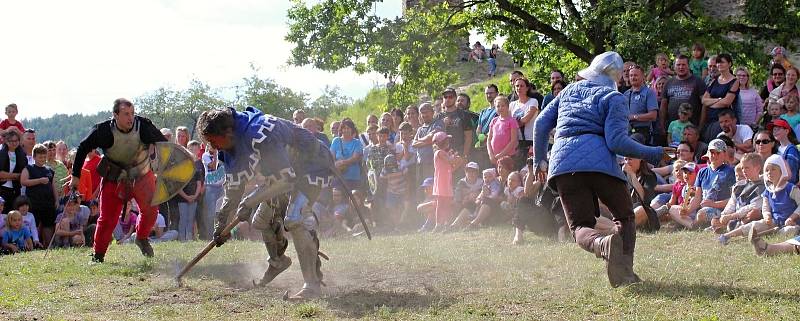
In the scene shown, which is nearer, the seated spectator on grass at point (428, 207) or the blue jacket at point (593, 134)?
the blue jacket at point (593, 134)

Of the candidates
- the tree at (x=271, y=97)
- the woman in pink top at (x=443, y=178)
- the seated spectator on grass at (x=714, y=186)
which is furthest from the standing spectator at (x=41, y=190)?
the tree at (x=271, y=97)

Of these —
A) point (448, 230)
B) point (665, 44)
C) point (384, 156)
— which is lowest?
point (448, 230)

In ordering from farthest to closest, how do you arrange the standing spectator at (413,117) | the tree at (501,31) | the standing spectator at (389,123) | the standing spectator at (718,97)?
1. the tree at (501,31)
2. the standing spectator at (389,123)
3. the standing spectator at (413,117)
4. the standing spectator at (718,97)

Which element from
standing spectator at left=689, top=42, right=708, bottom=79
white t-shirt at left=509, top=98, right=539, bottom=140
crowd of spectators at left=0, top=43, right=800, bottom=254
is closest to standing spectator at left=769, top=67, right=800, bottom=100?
crowd of spectators at left=0, top=43, right=800, bottom=254

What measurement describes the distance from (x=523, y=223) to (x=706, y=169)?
6.78 ft

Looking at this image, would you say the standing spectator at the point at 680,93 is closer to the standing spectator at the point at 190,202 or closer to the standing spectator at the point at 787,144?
the standing spectator at the point at 787,144

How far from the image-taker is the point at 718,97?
12.1m

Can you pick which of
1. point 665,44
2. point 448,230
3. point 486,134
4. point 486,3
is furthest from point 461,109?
point 486,3

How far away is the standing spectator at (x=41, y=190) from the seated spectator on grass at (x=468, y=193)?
5683 millimetres

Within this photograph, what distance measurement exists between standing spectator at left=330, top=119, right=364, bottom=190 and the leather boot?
7.33m

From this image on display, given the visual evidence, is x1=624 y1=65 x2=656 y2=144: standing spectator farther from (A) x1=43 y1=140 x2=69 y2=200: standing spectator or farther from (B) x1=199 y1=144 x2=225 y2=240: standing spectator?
(A) x1=43 y1=140 x2=69 y2=200: standing spectator

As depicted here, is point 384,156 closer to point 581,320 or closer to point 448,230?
point 448,230

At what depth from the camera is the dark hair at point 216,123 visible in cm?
729

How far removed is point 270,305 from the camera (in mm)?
7305
